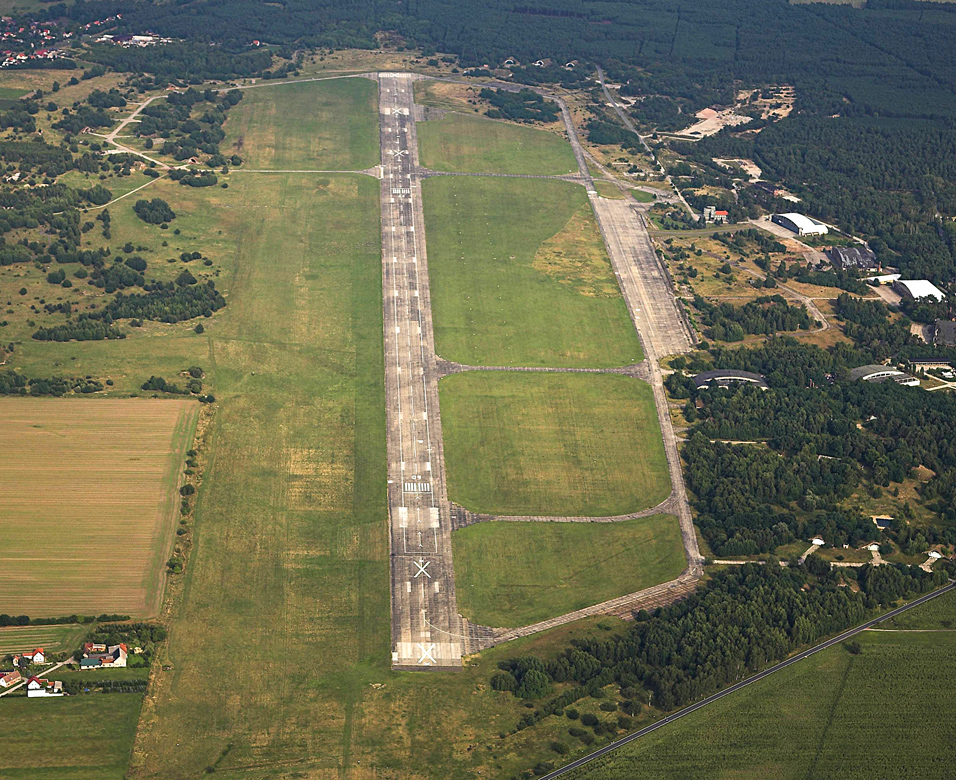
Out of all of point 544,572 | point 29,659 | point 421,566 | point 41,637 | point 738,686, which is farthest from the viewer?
point 544,572

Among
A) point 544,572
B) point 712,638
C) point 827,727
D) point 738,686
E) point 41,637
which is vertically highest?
point 712,638

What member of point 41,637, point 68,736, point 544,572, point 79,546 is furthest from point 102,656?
point 544,572

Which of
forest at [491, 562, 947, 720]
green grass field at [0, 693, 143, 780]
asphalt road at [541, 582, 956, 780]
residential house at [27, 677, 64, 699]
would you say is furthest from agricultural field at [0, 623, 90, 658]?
asphalt road at [541, 582, 956, 780]

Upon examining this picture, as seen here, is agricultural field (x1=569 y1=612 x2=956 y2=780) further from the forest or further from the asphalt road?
the forest

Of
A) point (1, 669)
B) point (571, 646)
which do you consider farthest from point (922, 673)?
point (1, 669)

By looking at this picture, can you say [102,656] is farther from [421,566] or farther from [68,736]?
[421,566]

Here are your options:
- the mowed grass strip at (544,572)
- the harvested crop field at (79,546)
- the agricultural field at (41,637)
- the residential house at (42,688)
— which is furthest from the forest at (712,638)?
the agricultural field at (41,637)
